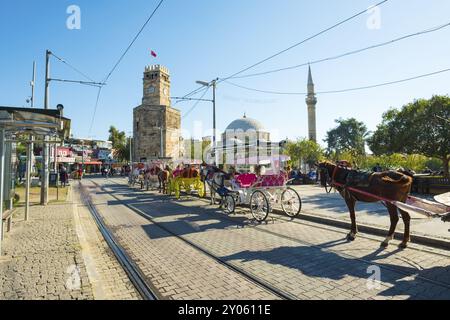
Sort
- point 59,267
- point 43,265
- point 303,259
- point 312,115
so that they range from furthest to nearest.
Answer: point 312,115
point 303,259
point 43,265
point 59,267

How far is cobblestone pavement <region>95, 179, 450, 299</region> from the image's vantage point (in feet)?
15.0

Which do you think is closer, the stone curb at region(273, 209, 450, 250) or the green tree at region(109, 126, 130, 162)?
the stone curb at region(273, 209, 450, 250)

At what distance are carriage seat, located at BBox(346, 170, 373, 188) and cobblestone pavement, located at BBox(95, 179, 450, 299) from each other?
1.28m

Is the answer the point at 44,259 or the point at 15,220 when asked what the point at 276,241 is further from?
the point at 15,220

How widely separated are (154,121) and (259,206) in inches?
2299

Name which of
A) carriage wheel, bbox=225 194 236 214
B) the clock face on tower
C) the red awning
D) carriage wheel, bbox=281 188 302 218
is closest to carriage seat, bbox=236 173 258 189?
carriage wheel, bbox=225 194 236 214

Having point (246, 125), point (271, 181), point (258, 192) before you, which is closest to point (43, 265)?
point (258, 192)

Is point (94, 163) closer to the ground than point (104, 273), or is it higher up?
higher up

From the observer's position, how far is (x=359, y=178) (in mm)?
7465

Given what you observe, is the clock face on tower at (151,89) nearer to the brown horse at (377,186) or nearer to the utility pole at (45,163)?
the utility pole at (45,163)

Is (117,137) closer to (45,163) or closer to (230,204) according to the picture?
(45,163)

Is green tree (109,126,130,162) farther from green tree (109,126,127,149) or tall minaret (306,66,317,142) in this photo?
tall minaret (306,66,317,142)

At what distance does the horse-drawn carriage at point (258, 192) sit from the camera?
10377 millimetres
